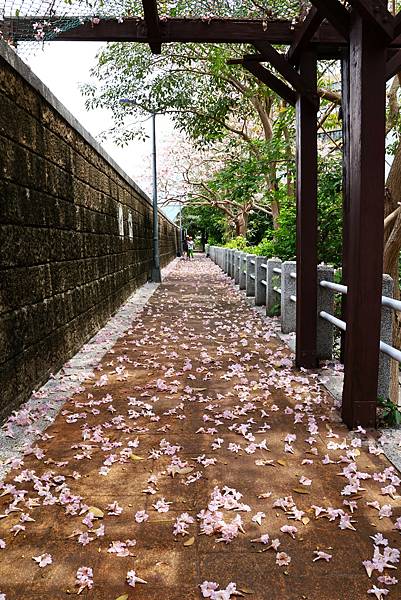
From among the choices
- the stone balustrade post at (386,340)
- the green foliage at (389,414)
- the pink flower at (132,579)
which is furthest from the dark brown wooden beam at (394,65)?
the pink flower at (132,579)

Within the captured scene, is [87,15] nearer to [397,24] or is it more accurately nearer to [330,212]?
[397,24]

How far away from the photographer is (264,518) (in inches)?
104

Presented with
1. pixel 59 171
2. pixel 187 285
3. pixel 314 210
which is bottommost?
pixel 187 285

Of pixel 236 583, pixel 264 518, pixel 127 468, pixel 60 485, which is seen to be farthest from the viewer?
pixel 127 468

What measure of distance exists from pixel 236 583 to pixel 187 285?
14.1 m

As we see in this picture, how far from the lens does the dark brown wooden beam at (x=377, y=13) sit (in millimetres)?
3326

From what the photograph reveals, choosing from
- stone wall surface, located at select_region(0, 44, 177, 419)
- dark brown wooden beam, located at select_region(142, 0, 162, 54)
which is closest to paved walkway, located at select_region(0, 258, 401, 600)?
stone wall surface, located at select_region(0, 44, 177, 419)

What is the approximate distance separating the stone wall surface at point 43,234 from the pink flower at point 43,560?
1.64 meters

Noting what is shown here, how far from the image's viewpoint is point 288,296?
281 inches

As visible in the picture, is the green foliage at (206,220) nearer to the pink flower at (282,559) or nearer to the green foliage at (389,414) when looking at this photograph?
the green foliage at (389,414)

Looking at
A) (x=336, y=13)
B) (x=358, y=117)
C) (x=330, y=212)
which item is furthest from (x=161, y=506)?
(x=330, y=212)

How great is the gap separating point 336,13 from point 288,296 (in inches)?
156

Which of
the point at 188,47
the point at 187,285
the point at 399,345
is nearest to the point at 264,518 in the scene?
the point at 399,345

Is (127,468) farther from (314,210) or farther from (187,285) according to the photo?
(187,285)
